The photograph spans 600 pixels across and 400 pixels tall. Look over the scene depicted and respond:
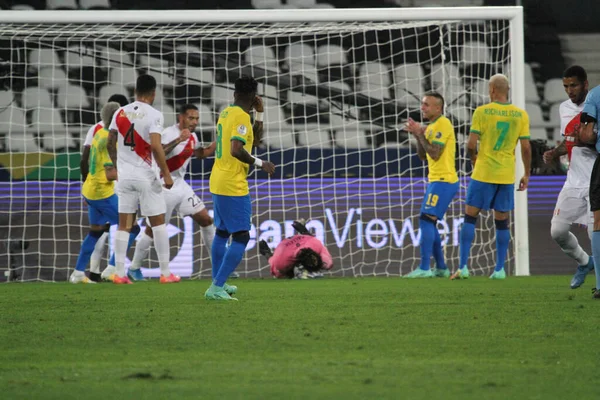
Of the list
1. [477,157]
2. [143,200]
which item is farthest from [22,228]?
[477,157]

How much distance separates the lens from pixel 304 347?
4082 millimetres

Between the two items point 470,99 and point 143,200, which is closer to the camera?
point 143,200

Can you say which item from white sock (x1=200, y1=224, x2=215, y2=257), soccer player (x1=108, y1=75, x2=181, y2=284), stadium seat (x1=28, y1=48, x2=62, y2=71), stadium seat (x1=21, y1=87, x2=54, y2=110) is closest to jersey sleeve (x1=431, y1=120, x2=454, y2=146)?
white sock (x1=200, y1=224, x2=215, y2=257)

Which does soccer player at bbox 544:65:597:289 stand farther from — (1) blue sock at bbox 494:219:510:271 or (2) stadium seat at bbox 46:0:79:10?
(2) stadium seat at bbox 46:0:79:10

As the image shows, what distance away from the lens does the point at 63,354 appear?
A: 398 cm

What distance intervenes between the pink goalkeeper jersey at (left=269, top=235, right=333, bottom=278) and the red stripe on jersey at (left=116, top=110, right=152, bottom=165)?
6.35 feet

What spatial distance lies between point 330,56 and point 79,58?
3853 millimetres

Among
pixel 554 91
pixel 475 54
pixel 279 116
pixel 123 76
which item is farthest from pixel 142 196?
pixel 554 91

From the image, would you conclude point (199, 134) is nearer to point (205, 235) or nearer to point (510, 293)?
point (205, 235)

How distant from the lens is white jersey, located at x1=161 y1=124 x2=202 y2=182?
9.93 meters

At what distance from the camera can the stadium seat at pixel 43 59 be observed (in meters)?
14.3

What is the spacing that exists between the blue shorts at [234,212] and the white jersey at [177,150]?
10.8 ft

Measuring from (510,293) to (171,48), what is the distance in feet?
27.8

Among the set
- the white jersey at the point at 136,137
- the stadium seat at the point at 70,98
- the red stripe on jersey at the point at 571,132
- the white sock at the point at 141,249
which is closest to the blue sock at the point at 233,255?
the red stripe on jersey at the point at 571,132
